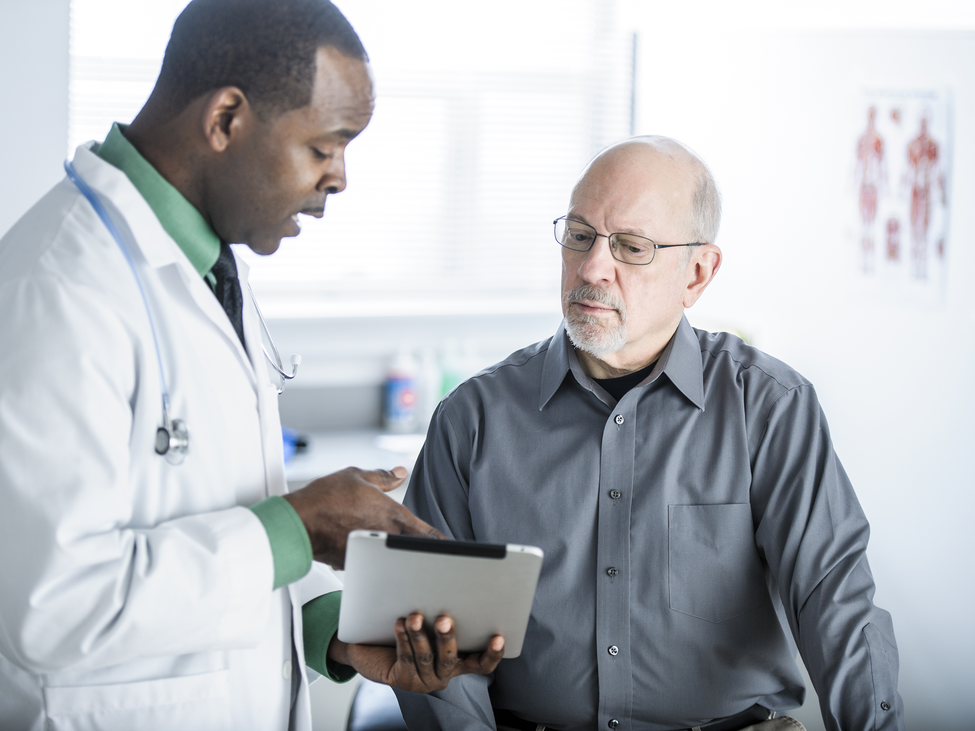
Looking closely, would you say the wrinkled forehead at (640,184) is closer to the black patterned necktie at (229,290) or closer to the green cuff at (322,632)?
the black patterned necktie at (229,290)

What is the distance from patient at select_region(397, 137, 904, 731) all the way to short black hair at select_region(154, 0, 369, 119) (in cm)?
69

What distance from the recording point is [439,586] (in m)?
1.01

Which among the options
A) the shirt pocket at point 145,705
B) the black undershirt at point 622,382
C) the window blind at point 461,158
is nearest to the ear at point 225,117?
the shirt pocket at point 145,705

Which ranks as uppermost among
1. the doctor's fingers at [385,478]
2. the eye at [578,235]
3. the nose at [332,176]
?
the nose at [332,176]

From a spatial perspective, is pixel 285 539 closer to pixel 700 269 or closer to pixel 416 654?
pixel 416 654

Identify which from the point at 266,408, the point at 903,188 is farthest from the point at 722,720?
the point at 903,188

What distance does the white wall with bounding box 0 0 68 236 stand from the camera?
7.30 feet

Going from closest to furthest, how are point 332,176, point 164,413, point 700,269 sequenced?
point 164,413 → point 332,176 → point 700,269

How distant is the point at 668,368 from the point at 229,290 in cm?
75

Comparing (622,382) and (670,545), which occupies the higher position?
(622,382)

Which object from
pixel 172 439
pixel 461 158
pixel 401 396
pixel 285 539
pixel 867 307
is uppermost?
pixel 461 158

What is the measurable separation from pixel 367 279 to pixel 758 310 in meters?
1.25

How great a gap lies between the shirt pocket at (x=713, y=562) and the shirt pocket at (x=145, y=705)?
74cm

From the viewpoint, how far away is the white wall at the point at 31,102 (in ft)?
7.30
